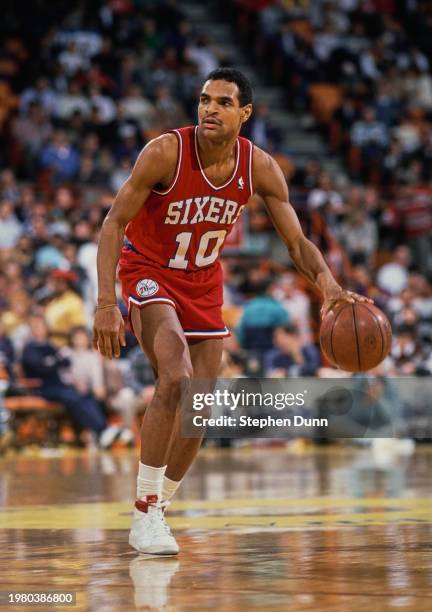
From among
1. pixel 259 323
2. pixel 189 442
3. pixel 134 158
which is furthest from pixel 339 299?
pixel 134 158

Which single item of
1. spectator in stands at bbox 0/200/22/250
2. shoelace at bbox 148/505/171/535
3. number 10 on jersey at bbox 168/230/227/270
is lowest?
shoelace at bbox 148/505/171/535

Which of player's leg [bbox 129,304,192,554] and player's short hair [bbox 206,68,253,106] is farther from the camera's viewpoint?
player's short hair [bbox 206,68,253,106]

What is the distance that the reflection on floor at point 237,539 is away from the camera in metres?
4.53

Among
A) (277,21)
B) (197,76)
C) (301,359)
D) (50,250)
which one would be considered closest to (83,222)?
(50,250)

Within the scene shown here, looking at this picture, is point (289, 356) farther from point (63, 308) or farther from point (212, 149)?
point (212, 149)

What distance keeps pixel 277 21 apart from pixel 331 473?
1390 cm

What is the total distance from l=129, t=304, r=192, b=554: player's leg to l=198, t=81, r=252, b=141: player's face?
0.92m

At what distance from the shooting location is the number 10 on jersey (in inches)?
243

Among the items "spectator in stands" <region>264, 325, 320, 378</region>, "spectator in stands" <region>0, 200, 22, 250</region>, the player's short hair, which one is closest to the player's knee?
the player's short hair

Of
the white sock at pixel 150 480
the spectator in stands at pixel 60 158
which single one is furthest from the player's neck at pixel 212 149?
the spectator in stands at pixel 60 158

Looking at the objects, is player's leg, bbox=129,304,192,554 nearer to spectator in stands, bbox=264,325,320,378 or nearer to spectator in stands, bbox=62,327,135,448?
spectator in stands, bbox=62,327,135,448

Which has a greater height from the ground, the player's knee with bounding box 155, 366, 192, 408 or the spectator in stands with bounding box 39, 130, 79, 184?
the spectator in stands with bounding box 39, 130, 79, 184

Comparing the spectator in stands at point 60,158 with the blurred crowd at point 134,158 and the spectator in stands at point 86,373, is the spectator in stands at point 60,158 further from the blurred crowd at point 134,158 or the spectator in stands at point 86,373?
the spectator in stands at point 86,373

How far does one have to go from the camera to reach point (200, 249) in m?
6.25
